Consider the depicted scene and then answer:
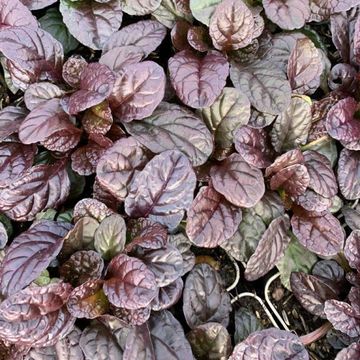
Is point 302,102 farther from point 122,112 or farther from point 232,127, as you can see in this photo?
point 122,112

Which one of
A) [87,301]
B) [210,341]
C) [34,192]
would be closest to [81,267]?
[87,301]

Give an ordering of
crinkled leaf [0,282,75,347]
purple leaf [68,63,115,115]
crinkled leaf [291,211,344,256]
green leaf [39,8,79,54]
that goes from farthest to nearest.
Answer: green leaf [39,8,79,54] < crinkled leaf [291,211,344,256] < purple leaf [68,63,115,115] < crinkled leaf [0,282,75,347]

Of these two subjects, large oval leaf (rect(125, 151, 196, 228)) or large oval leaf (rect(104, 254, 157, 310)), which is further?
large oval leaf (rect(125, 151, 196, 228))

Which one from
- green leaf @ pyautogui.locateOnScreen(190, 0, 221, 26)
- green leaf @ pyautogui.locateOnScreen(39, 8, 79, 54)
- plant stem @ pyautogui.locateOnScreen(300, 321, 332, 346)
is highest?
green leaf @ pyautogui.locateOnScreen(190, 0, 221, 26)

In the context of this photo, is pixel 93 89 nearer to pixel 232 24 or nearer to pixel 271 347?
pixel 232 24

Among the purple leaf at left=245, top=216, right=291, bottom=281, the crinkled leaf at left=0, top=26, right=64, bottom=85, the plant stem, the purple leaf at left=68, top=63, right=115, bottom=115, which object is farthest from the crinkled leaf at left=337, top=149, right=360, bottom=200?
the crinkled leaf at left=0, top=26, right=64, bottom=85

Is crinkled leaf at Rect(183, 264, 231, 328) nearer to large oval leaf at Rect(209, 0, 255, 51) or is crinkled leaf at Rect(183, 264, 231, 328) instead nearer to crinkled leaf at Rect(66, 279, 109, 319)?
crinkled leaf at Rect(66, 279, 109, 319)
